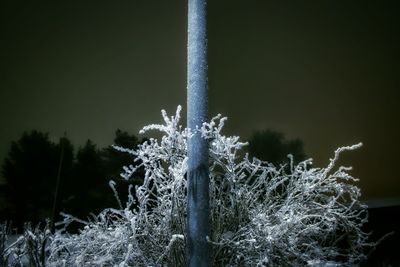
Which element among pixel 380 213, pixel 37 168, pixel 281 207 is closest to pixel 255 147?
pixel 380 213

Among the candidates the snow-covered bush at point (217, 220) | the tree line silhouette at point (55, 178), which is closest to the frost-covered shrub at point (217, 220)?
the snow-covered bush at point (217, 220)

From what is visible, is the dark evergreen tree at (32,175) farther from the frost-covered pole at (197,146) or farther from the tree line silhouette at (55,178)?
the frost-covered pole at (197,146)

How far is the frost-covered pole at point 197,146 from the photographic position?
13.9ft

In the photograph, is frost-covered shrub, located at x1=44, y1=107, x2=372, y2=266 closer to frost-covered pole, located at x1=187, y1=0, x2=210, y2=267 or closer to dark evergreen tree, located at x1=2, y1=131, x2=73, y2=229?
frost-covered pole, located at x1=187, y1=0, x2=210, y2=267

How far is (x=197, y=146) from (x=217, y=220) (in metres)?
1.12

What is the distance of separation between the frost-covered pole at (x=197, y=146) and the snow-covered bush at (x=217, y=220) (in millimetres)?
168

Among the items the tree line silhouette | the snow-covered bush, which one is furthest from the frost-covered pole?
the tree line silhouette

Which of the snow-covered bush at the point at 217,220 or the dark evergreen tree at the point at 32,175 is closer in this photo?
the snow-covered bush at the point at 217,220

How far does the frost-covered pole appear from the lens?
425 cm

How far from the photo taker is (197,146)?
443 cm

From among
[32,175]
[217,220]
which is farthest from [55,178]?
[217,220]

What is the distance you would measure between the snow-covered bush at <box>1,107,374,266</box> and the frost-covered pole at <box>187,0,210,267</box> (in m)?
0.17

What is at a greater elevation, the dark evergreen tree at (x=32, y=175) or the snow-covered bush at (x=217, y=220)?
the dark evergreen tree at (x=32, y=175)

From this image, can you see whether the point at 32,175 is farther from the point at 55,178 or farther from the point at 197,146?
the point at 197,146
